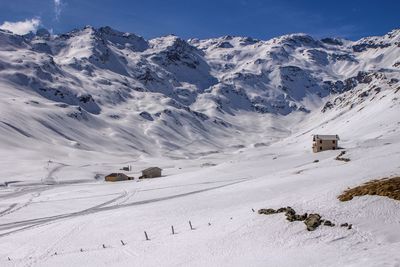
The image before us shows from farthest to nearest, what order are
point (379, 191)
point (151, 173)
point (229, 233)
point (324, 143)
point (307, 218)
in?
1. point (151, 173)
2. point (324, 143)
3. point (379, 191)
4. point (229, 233)
5. point (307, 218)

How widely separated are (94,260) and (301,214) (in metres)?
13.7

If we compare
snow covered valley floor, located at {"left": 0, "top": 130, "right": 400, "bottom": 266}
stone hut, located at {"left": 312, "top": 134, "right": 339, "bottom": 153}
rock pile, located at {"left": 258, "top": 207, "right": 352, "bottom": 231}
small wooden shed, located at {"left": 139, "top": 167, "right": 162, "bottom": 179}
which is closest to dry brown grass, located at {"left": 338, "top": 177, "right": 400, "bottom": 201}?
snow covered valley floor, located at {"left": 0, "top": 130, "right": 400, "bottom": 266}

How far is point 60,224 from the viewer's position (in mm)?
47406

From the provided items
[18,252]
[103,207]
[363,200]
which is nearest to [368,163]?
[363,200]

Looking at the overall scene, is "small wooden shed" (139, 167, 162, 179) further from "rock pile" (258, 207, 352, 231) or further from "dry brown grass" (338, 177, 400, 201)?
"dry brown grass" (338, 177, 400, 201)

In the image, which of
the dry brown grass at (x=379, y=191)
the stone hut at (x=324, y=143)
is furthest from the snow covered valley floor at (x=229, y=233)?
the stone hut at (x=324, y=143)

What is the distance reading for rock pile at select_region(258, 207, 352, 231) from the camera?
2636 centimetres

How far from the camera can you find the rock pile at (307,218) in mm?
26359

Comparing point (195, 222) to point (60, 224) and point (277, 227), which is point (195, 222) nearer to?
point (277, 227)

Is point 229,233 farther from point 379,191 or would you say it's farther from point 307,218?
point 379,191

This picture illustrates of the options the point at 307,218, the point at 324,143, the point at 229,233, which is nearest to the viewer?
the point at 307,218

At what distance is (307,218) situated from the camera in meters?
27.7

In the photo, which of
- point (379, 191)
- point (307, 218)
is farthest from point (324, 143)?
point (307, 218)

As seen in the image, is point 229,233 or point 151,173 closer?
point 229,233
